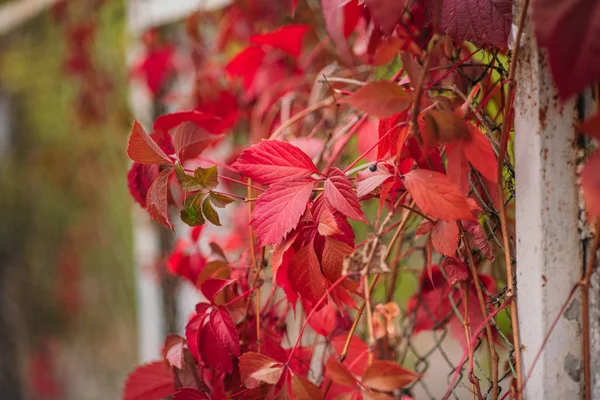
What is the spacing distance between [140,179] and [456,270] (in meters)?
0.44

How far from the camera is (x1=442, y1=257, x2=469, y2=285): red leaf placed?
701 millimetres

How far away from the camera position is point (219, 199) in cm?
67

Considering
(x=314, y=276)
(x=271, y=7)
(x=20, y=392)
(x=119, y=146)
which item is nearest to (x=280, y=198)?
(x=314, y=276)

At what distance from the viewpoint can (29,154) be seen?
3.16 metres

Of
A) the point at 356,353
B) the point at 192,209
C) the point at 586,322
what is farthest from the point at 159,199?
the point at 586,322

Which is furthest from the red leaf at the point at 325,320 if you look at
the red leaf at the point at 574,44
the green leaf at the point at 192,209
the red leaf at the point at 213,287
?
the red leaf at the point at 574,44

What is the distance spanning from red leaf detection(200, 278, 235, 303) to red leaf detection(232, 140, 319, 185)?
15 centimetres

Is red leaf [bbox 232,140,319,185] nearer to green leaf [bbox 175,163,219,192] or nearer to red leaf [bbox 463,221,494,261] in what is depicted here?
green leaf [bbox 175,163,219,192]

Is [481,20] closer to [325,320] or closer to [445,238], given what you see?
[445,238]

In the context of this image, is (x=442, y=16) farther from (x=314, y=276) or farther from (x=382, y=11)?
(x=314, y=276)

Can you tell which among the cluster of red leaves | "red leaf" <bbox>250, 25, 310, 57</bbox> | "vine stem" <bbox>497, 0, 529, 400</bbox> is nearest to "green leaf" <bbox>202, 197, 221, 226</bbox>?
the cluster of red leaves

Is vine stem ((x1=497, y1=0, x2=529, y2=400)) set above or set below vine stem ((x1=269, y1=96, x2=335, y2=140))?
below

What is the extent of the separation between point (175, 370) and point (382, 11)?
0.51 metres

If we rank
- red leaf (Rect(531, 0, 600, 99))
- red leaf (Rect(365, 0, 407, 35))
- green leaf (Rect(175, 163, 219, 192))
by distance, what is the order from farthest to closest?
1. green leaf (Rect(175, 163, 219, 192))
2. red leaf (Rect(365, 0, 407, 35))
3. red leaf (Rect(531, 0, 600, 99))
